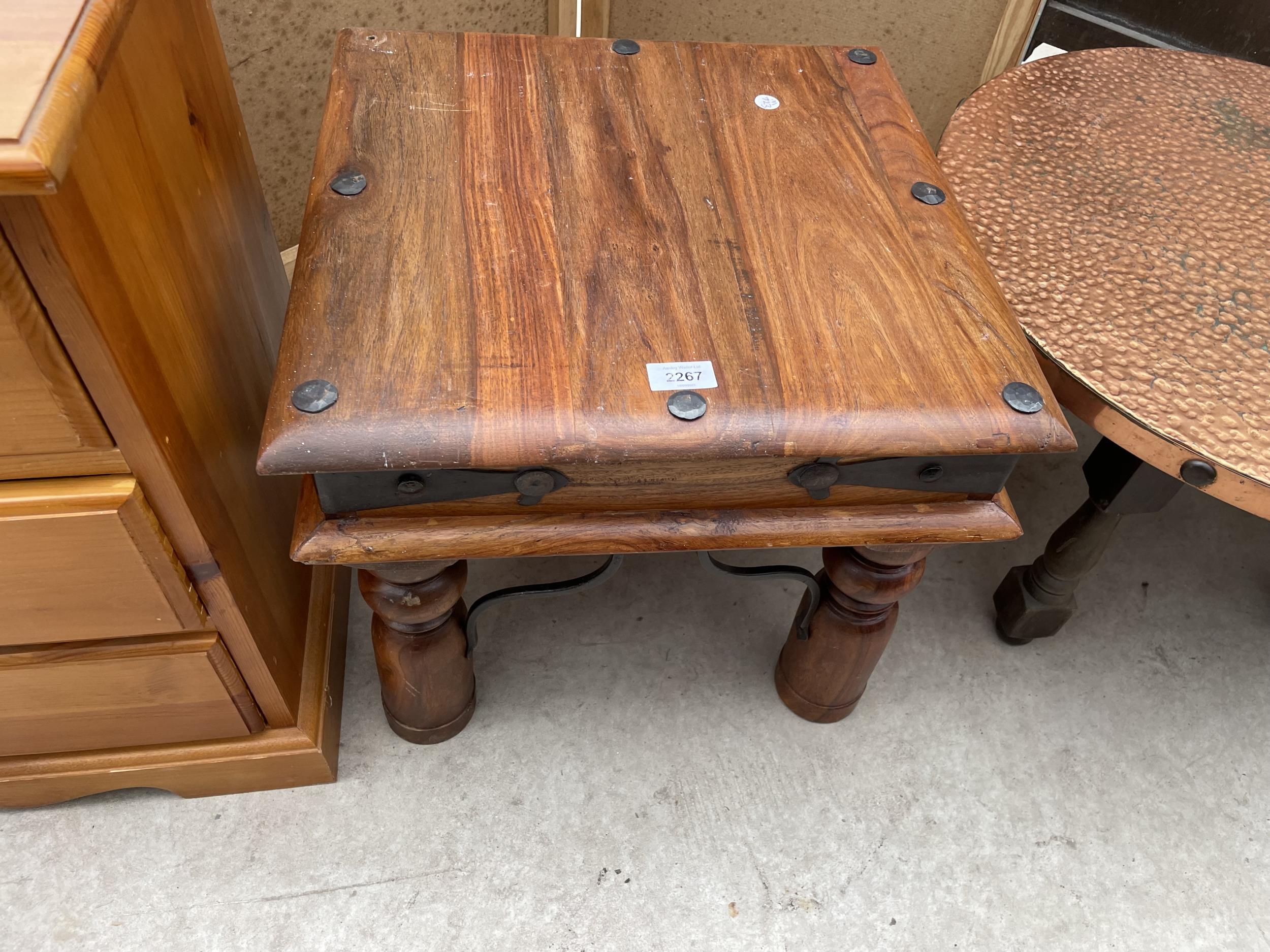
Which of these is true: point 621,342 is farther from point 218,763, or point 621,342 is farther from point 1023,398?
point 218,763

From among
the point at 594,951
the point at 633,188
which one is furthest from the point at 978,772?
the point at 633,188

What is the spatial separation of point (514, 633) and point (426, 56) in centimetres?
68

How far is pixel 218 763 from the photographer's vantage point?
1014 millimetres

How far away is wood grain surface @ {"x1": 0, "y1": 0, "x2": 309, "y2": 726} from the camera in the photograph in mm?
608

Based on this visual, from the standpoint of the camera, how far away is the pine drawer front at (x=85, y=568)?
2.29 ft

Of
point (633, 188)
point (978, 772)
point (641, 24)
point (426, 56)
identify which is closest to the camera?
point (633, 188)

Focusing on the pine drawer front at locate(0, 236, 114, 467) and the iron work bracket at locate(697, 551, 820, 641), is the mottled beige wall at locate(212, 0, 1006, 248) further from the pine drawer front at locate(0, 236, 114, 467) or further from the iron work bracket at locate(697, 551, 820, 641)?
the iron work bracket at locate(697, 551, 820, 641)

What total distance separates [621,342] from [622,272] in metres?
0.09

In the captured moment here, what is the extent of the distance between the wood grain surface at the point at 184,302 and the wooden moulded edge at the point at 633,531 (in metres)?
0.11

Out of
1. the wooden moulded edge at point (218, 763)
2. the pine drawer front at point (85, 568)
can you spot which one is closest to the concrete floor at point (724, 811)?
the wooden moulded edge at point (218, 763)

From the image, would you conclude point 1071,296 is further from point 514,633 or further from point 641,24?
point 641,24

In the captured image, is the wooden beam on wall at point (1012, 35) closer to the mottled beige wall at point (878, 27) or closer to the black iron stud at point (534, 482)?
the mottled beige wall at point (878, 27)

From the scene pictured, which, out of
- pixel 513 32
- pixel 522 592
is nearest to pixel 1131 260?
pixel 522 592

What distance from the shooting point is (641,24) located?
65.2 inches
